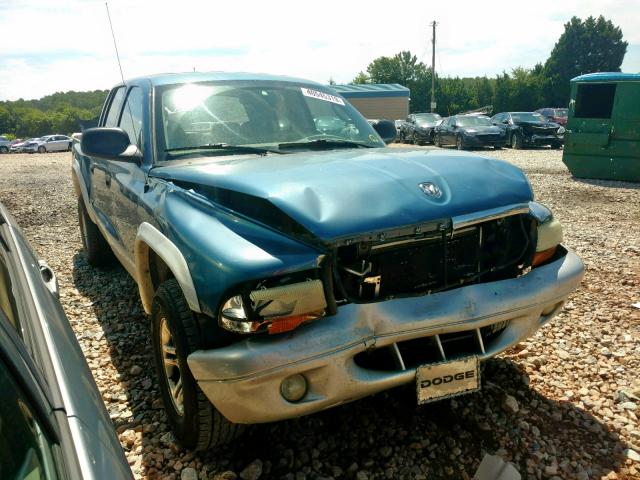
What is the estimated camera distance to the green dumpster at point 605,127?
9.77 meters

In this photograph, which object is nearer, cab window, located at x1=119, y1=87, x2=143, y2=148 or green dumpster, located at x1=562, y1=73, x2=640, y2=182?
cab window, located at x1=119, y1=87, x2=143, y2=148

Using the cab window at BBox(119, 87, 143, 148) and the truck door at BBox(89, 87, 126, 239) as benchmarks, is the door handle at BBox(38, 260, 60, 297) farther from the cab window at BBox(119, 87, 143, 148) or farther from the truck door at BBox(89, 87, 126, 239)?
the truck door at BBox(89, 87, 126, 239)

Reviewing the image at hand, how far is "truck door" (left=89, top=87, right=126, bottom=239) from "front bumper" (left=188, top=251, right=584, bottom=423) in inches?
86.6

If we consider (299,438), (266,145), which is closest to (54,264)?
(266,145)

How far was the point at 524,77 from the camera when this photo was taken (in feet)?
171

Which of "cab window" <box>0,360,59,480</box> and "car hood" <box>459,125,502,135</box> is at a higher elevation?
"cab window" <box>0,360,59,480</box>

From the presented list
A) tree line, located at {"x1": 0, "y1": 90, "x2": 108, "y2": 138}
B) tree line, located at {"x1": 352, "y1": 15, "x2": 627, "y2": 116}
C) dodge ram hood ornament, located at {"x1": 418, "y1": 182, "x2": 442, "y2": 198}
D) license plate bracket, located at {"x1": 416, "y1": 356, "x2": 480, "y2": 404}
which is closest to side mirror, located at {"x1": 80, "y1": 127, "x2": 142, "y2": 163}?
dodge ram hood ornament, located at {"x1": 418, "y1": 182, "x2": 442, "y2": 198}

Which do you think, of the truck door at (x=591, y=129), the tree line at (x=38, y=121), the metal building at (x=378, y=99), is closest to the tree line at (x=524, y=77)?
the metal building at (x=378, y=99)

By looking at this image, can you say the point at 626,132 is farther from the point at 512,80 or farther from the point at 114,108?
the point at 512,80

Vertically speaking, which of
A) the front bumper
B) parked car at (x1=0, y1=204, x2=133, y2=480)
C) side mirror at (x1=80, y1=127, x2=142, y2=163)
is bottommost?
the front bumper

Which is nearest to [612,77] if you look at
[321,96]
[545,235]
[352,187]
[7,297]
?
[321,96]

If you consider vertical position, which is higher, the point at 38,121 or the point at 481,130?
the point at 481,130

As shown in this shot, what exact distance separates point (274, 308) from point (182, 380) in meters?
0.60

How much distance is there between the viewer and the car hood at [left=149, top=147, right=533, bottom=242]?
2064 millimetres
